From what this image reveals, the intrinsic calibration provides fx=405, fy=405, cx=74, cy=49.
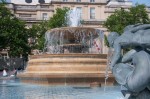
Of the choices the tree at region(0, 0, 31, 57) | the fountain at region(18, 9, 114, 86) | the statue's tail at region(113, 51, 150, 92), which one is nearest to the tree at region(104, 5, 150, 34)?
the tree at region(0, 0, 31, 57)

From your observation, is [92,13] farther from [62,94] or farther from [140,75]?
[140,75]

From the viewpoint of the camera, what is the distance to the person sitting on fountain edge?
7082 mm

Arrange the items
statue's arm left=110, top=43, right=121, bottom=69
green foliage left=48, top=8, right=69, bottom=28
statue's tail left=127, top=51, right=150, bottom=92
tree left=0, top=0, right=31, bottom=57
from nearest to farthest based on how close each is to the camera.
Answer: statue's tail left=127, top=51, right=150, bottom=92, statue's arm left=110, top=43, right=121, bottom=69, tree left=0, top=0, right=31, bottom=57, green foliage left=48, top=8, right=69, bottom=28

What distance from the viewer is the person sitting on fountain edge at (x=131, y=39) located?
279 inches

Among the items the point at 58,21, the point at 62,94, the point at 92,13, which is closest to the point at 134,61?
the point at 62,94

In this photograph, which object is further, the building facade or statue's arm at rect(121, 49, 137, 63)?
the building facade

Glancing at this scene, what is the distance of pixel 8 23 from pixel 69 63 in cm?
3469

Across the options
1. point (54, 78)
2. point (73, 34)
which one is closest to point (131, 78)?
point (54, 78)

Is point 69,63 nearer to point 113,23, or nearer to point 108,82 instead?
point 108,82

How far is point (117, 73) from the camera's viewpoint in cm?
741

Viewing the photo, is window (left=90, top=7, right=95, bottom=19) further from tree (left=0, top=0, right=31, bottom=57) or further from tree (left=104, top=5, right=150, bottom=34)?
tree (left=0, top=0, right=31, bottom=57)

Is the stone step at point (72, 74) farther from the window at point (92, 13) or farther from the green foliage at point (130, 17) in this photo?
the window at point (92, 13)

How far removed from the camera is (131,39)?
7.24m

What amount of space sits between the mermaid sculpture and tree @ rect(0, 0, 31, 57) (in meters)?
43.0
